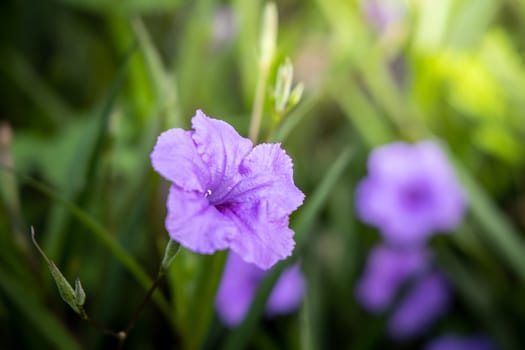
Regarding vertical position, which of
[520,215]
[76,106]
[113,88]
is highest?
[76,106]

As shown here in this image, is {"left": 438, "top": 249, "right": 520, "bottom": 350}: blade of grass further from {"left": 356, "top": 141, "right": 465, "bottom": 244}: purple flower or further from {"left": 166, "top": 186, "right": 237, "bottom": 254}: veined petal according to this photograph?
{"left": 166, "top": 186, "right": 237, "bottom": 254}: veined petal

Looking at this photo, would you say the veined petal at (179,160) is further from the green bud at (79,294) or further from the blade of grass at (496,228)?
the blade of grass at (496,228)

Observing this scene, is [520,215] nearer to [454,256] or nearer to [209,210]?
[454,256]

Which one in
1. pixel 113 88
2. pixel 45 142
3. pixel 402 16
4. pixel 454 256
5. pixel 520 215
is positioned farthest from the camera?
Result: pixel 402 16

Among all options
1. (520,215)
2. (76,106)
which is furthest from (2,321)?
(520,215)

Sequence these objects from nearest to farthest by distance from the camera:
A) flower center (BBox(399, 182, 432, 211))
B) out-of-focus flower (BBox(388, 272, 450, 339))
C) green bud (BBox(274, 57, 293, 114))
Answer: green bud (BBox(274, 57, 293, 114)) → out-of-focus flower (BBox(388, 272, 450, 339)) → flower center (BBox(399, 182, 432, 211))

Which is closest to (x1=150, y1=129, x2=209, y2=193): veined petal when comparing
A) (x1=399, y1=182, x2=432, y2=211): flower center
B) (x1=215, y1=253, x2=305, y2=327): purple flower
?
(x1=215, y1=253, x2=305, y2=327): purple flower

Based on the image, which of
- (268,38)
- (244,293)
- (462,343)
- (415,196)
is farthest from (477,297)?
(268,38)
